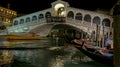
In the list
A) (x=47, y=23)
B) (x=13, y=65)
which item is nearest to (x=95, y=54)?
(x=13, y=65)

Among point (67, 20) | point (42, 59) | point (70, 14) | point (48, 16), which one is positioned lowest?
point (42, 59)

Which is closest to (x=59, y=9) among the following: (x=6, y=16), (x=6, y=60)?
(x=6, y=16)

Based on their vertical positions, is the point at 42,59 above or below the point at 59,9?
below

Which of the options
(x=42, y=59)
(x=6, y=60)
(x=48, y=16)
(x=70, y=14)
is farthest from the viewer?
(x=48, y=16)

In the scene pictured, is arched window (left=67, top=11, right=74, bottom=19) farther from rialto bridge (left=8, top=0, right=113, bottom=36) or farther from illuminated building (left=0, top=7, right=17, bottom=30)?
illuminated building (left=0, top=7, right=17, bottom=30)

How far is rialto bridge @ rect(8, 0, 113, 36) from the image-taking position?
60.8 ft

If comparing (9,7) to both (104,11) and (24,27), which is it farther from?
(104,11)

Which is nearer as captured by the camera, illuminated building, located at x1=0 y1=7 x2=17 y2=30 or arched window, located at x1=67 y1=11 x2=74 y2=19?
arched window, located at x1=67 y1=11 x2=74 y2=19

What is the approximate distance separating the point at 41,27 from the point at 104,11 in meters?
6.59

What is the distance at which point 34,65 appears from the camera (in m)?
5.71

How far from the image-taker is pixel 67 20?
62.5 feet

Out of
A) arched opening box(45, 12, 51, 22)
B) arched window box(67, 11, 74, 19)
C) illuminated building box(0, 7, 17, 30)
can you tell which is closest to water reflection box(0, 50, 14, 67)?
arched opening box(45, 12, 51, 22)

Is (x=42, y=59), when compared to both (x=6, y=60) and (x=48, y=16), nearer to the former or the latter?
(x=6, y=60)

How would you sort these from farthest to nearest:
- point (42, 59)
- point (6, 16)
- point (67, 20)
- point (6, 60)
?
point (6, 16) < point (67, 20) < point (42, 59) < point (6, 60)
